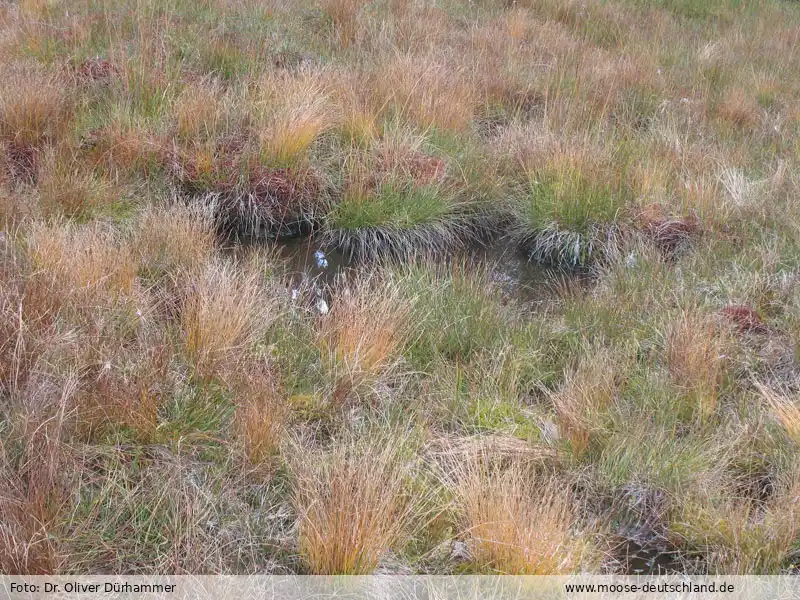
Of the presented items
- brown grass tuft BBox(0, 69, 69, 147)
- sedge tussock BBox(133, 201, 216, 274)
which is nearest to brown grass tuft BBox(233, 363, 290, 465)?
sedge tussock BBox(133, 201, 216, 274)

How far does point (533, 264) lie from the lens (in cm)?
521

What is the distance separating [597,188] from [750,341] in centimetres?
176

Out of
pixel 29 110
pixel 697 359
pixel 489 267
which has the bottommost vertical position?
pixel 489 267

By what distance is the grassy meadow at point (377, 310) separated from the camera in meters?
2.58

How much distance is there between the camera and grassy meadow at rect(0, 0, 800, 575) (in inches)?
102

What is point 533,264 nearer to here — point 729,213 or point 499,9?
point 729,213

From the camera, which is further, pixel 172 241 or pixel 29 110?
pixel 29 110

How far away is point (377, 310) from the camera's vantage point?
12.0ft

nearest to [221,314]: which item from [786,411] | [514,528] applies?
[514,528]

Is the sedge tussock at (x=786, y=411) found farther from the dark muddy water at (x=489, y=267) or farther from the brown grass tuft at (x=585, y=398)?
the dark muddy water at (x=489, y=267)

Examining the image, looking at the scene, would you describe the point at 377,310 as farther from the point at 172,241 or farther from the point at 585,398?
the point at 172,241

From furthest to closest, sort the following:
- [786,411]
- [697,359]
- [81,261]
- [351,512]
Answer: [81,261]
[697,359]
[786,411]
[351,512]

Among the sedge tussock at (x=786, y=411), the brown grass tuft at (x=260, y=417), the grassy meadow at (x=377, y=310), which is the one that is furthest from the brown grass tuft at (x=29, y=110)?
the sedge tussock at (x=786, y=411)

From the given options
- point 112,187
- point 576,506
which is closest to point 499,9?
point 112,187
